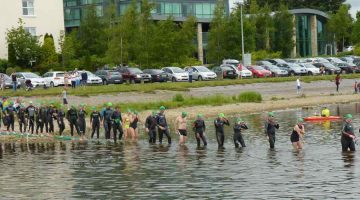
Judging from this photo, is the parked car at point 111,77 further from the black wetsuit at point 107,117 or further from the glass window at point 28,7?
the black wetsuit at point 107,117

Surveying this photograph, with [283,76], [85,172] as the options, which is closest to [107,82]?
[283,76]

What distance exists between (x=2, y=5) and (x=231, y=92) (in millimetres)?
30413

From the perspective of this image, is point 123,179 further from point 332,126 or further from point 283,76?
point 283,76

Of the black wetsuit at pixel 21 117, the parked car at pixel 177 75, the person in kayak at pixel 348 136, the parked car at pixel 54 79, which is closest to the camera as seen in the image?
the person in kayak at pixel 348 136

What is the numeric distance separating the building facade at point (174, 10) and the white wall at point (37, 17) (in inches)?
675

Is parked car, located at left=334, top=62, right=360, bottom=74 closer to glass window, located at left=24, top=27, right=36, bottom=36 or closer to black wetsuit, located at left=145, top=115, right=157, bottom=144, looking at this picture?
glass window, located at left=24, top=27, right=36, bottom=36

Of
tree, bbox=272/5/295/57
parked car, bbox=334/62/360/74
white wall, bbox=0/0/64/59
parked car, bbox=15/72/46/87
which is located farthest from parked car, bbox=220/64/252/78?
tree, bbox=272/5/295/57

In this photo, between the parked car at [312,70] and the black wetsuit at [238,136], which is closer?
the black wetsuit at [238,136]

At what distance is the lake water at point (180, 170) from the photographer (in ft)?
80.6

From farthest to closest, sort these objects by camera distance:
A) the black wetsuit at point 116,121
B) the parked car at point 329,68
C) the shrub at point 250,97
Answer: the parked car at point 329,68 < the shrub at point 250,97 < the black wetsuit at point 116,121

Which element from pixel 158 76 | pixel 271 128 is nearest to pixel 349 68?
pixel 158 76

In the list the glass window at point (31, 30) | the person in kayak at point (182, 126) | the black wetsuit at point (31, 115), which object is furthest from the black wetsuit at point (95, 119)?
the glass window at point (31, 30)

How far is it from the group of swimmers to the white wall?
38962 mm

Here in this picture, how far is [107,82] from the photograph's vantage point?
236 feet
